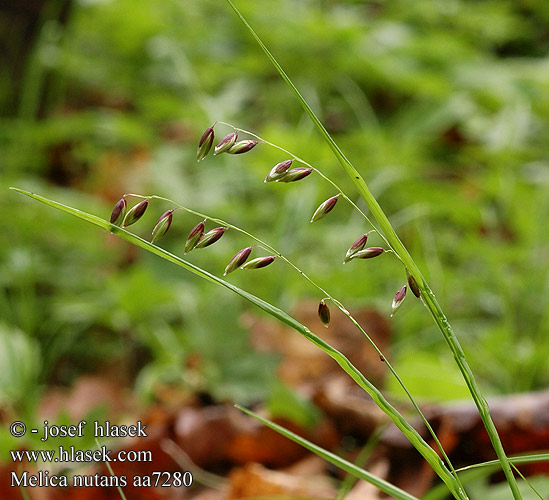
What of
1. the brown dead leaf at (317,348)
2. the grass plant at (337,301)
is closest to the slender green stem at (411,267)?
the grass plant at (337,301)

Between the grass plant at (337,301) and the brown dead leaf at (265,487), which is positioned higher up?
the grass plant at (337,301)

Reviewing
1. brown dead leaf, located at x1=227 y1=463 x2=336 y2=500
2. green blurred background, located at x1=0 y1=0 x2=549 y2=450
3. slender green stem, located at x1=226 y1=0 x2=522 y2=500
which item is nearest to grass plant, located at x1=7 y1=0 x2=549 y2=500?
slender green stem, located at x1=226 y1=0 x2=522 y2=500

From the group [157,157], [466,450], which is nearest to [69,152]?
[157,157]

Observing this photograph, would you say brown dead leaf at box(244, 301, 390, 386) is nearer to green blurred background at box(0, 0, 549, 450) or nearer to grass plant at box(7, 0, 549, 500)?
green blurred background at box(0, 0, 549, 450)

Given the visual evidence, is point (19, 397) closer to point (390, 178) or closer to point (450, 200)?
point (390, 178)

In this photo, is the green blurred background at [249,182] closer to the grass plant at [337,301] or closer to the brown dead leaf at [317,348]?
the brown dead leaf at [317,348]

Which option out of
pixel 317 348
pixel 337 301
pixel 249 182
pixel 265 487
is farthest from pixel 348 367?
pixel 249 182

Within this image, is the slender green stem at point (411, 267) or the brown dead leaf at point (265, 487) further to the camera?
the brown dead leaf at point (265, 487)

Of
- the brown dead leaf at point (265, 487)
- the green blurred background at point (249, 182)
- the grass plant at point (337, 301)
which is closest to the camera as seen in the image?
the grass plant at point (337, 301)

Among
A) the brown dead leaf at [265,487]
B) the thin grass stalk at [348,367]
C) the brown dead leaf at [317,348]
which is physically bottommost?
the brown dead leaf at [317,348]

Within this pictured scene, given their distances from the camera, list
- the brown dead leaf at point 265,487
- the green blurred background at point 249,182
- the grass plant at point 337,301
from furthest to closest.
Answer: the green blurred background at point 249,182 < the brown dead leaf at point 265,487 < the grass plant at point 337,301
